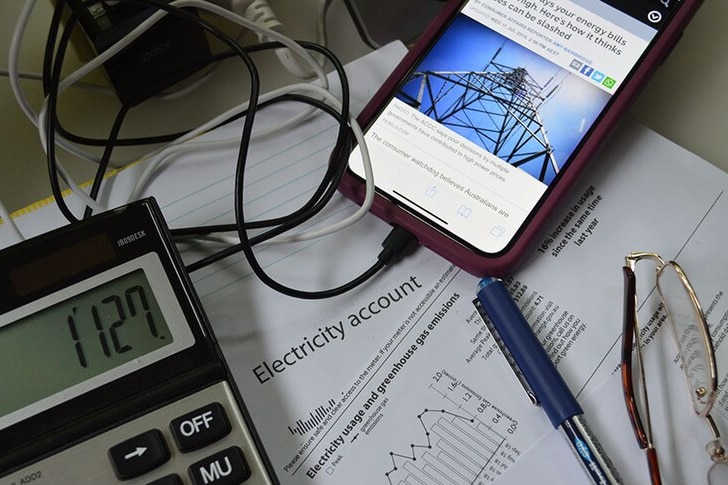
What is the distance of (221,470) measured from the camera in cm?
37

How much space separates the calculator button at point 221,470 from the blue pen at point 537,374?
0.16m

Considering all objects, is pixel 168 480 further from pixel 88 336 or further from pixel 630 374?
pixel 630 374

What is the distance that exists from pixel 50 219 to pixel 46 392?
130 mm

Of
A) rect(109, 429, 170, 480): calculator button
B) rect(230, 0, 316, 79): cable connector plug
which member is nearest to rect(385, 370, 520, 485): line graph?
rect(109, 429, 170, 480): calculator button

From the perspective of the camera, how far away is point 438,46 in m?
0.50

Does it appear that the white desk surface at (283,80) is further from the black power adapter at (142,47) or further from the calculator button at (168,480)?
the calculator button at (168,480)

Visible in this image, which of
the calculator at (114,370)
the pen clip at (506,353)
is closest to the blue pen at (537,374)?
the pen clip at (506,353)

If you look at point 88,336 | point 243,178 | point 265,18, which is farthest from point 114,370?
point 265,18

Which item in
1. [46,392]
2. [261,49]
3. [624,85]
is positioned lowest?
[46,392]

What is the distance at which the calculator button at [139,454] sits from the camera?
369 millimetres

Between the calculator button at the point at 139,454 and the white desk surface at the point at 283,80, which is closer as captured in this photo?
the calculator button at the point at 139,454

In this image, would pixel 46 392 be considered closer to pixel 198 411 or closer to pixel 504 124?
pixel 198 411

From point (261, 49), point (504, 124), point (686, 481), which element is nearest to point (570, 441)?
point (686, 481)

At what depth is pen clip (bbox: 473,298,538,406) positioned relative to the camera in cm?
43
